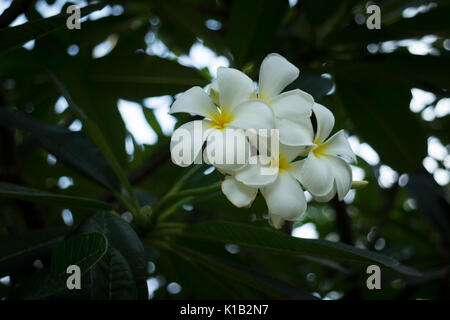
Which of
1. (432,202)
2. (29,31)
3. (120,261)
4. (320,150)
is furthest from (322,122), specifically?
(432,202)

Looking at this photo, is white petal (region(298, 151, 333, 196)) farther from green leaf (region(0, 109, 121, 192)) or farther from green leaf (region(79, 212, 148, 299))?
green leaf (region(0, 109, 121, 192))

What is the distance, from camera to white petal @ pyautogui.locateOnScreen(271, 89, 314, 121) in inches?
27.7

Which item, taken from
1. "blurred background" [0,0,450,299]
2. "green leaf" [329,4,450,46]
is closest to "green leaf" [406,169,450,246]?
"blurred background" [0,0,450,299]

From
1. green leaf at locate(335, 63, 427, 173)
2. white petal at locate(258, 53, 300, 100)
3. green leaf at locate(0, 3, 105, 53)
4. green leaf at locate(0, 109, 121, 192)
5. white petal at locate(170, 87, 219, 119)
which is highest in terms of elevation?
green leaf at locate(335, 63, 427, 173)

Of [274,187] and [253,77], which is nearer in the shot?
[274,187]

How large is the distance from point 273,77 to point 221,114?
10 centimetres

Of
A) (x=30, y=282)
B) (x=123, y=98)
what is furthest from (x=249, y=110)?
(x=123, y=98)

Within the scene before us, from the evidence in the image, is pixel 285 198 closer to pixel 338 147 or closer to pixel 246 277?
pixel 338 147

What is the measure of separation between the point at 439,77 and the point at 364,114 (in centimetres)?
23

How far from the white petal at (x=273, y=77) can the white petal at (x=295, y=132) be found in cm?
6

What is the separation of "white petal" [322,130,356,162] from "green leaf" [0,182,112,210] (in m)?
0.41

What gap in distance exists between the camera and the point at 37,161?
5.11ft

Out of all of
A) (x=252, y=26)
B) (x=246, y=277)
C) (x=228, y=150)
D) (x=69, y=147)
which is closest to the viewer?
(x=228, y=150)

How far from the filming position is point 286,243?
781mm
